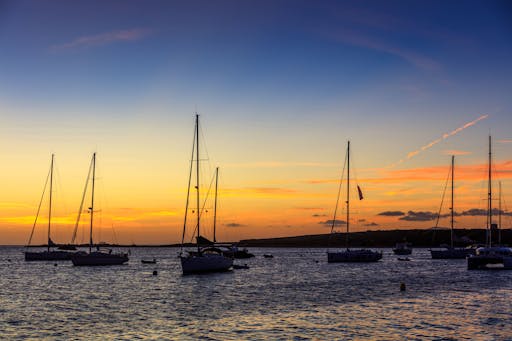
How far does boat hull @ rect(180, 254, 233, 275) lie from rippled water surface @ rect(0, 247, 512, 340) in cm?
630

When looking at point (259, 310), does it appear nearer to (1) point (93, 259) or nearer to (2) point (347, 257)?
(2) point (347, 257)

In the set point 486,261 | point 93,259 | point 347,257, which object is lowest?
point 93,259

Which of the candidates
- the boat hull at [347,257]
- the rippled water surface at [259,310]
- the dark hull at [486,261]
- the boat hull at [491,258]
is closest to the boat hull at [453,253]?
the boat hull at [347,257]

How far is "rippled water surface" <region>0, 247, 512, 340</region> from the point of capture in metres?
34.1

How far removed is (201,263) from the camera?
253 feet

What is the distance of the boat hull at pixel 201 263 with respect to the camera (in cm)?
7650

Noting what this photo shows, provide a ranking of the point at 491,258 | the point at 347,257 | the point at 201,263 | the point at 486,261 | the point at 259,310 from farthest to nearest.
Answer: the point at 347,257
the point at 486,261
the point at 491,258
the point at 201,263
the point at 259,310

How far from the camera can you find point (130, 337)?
32.6 m

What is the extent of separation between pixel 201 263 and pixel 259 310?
34210 mm

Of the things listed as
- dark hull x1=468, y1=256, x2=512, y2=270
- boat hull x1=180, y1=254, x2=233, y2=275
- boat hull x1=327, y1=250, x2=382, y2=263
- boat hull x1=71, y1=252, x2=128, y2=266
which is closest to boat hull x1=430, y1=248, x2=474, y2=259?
boat hull x1=327, y1=250, x2=382, y2=263

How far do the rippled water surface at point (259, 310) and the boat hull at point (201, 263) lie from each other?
20.7 ft

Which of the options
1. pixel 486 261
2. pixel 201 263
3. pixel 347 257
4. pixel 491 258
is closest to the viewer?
pixel 201 263

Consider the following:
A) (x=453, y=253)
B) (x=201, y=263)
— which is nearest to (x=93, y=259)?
(x=201, y=263)

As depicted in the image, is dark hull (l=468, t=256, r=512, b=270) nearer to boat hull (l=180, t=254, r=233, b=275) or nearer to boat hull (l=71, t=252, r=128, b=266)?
boat hull (l=180, t=254, r=233, b=275)
